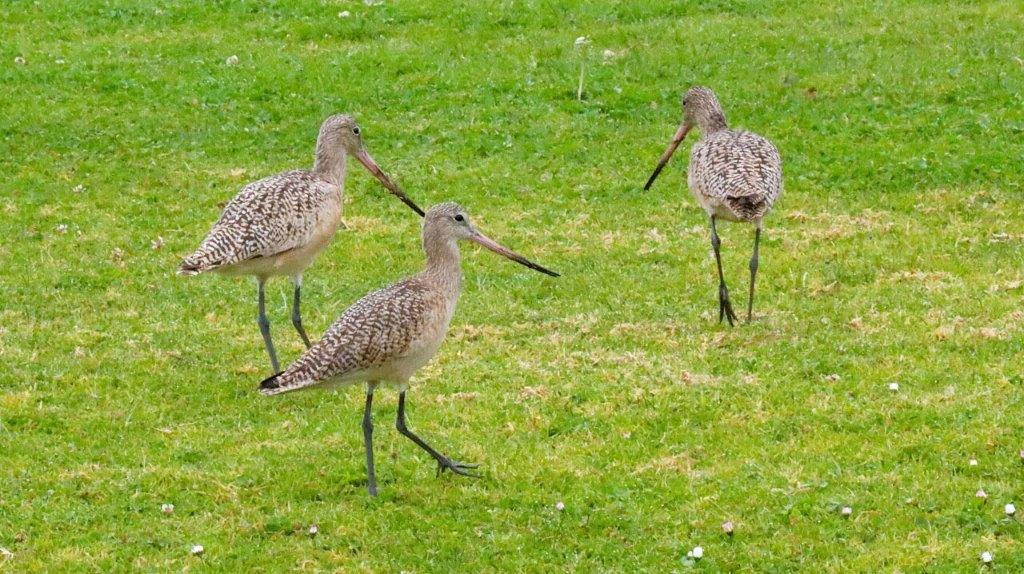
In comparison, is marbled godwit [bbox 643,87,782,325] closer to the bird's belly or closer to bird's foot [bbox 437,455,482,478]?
the bird's belly

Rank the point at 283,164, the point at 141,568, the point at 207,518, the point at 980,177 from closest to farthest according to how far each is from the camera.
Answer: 1. the point at 141,568
2. the point at 207,518
3. the point at 980,177
4. the point at 283,164

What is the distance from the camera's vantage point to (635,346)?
458 inches

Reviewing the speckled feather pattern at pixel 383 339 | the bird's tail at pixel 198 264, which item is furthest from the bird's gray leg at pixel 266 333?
the speckled feather pattern at pixel 383 339

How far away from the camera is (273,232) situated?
36.9 feet

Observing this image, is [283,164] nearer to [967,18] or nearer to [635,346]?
[635,346]

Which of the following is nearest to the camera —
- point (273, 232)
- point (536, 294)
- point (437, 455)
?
point (437, 455)

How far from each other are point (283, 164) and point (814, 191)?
5.90 meters

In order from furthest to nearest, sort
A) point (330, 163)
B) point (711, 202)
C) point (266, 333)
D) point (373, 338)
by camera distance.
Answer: point (330, 163) → point (711, 202) → point (266, 333) → point (373, 338)

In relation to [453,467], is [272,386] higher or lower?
higher

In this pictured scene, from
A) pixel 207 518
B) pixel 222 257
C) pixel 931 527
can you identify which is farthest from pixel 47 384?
pixel 931 527

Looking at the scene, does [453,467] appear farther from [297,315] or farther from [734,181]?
[734,181]

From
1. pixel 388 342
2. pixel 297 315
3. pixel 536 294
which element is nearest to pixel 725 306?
pixel 536 294

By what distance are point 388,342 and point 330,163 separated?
3.97m

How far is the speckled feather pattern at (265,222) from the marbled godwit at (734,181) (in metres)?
3.15
